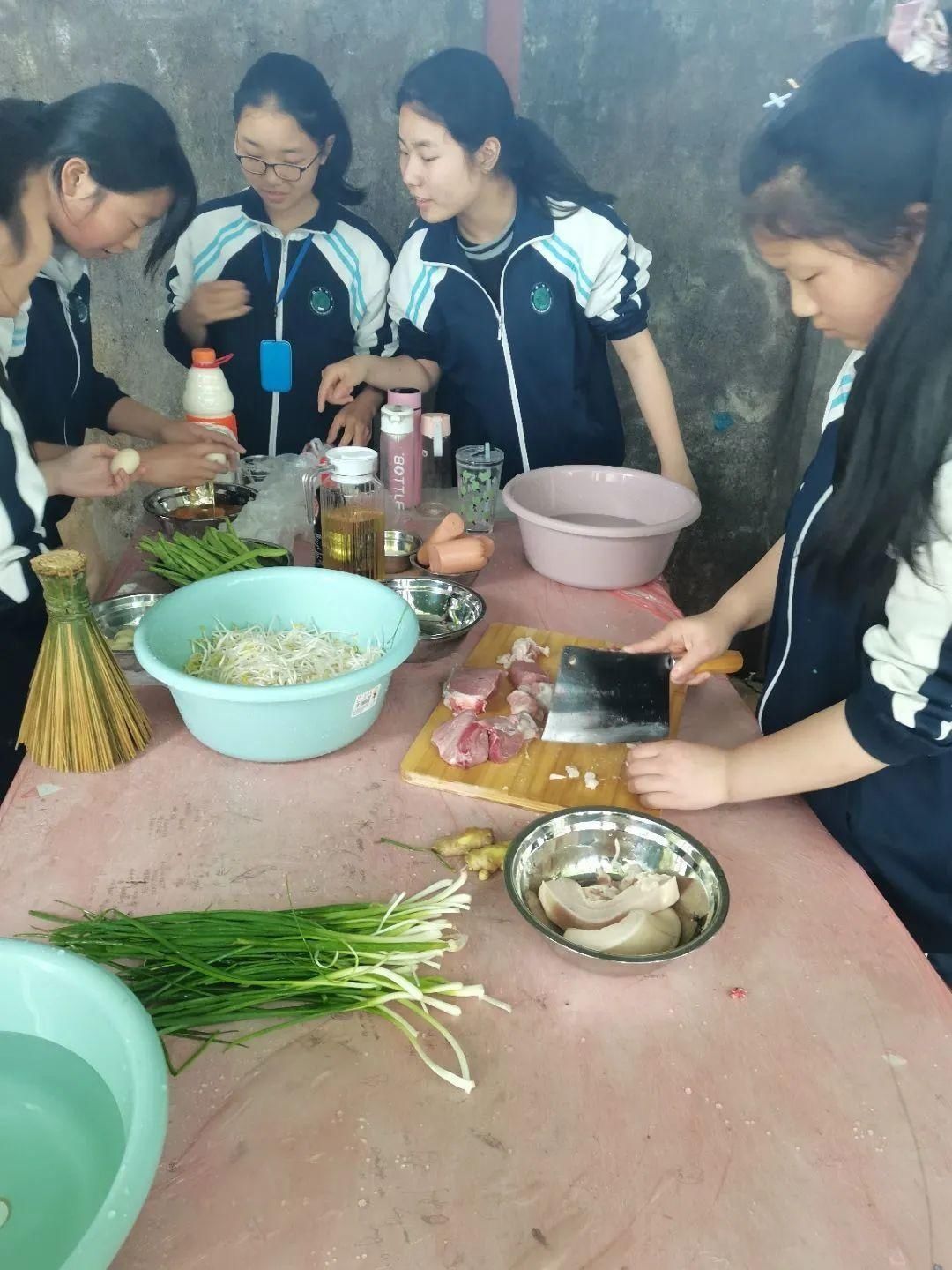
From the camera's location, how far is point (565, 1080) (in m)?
0.81

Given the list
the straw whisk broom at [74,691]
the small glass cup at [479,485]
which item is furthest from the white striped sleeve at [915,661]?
the small glass cup at [479,485]

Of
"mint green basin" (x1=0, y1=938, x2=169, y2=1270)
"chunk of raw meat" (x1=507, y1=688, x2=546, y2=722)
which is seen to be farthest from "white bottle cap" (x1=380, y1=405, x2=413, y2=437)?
"mint green basin" (x1=0, y1=938, x2=169, y2=1270)

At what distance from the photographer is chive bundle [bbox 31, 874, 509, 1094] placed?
0.85m

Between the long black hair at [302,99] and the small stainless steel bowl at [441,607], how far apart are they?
1.50 meters

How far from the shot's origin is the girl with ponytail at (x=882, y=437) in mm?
967

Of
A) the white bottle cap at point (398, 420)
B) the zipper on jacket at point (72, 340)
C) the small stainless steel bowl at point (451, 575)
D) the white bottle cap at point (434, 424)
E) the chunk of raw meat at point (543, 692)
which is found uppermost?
the zipper on jacket at point (72, 340)

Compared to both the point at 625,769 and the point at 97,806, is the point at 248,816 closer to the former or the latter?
the point at 97,806

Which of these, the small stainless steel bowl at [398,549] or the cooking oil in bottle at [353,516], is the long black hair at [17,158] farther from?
the small stainless steel bowl at [398,549]

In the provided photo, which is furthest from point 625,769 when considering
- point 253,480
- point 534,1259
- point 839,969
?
point 253,480

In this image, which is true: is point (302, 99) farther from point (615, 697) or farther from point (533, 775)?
point (533, 775)

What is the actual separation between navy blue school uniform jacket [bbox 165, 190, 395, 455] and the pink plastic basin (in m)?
0.94

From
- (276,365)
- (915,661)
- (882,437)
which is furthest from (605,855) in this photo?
(276,365)

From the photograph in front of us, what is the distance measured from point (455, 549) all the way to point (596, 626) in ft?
1.05

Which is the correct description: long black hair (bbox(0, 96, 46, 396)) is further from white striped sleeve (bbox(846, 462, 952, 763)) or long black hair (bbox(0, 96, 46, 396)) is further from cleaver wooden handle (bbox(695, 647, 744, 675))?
→ white striped sleeve (bbox(846, 462, 952, 763))
